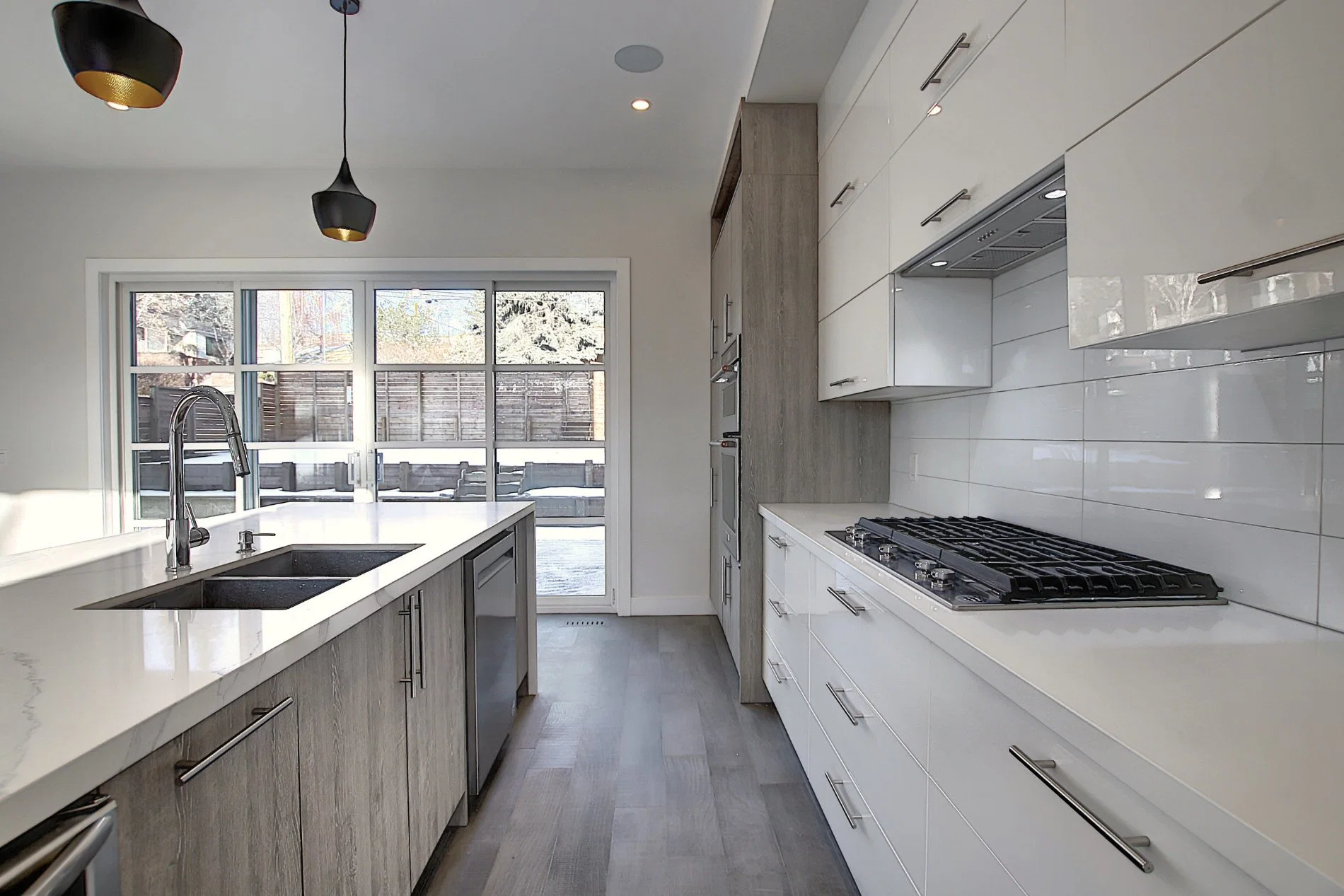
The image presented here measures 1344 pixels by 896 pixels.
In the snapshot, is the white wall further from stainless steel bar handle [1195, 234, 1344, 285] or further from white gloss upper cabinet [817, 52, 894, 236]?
stainless steel bar handle [1195, 234, 1344, 285]

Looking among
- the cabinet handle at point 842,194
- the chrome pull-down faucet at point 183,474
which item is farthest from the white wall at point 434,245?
the chrome pull-down faucet at point 183,474

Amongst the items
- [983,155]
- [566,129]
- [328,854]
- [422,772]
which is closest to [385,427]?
[566,129]

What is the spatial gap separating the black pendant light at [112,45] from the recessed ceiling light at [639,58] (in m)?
1.81

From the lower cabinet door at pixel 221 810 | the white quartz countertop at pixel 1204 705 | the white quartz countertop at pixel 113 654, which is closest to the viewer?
the white quartz countertop at pixel 1204 705

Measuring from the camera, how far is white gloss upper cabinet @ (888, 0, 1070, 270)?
1191 millimetres

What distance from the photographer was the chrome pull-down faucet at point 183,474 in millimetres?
1469

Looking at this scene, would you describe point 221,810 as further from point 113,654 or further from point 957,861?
point 957,861

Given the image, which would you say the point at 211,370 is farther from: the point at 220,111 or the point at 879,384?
the point at 879,384

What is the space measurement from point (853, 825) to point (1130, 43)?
63.8 inches

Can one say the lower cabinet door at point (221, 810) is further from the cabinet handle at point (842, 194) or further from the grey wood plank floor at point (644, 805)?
the cabinet handle at point (842, 194)

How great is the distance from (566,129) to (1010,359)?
2.80 m

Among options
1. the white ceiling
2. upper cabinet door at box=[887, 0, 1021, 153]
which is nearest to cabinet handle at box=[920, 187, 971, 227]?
upper cabinet door at box=[887, 0, 1021, 153]

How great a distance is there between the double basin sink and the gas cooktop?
1.24 metres

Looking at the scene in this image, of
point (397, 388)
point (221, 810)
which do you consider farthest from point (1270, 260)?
point (397, 388)
